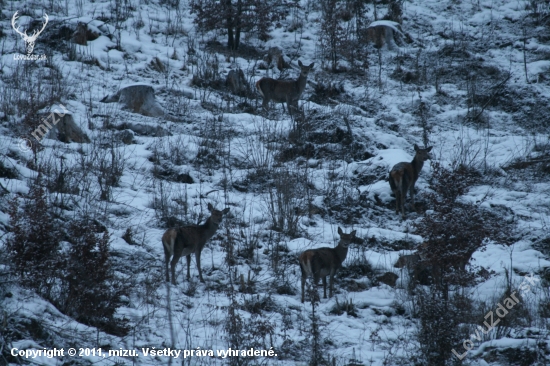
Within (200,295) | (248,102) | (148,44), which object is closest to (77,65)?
(148,44)

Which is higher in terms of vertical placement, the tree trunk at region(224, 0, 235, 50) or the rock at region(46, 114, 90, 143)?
the tree trunk at region(224, 0, 235, 50)

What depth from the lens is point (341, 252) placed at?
7.93 metres

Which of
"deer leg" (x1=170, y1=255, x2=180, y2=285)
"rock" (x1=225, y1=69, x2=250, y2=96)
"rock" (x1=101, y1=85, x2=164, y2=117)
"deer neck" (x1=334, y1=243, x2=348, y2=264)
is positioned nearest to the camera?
"deer leg" (x1=170, y1=255, x2=180, y2=285)

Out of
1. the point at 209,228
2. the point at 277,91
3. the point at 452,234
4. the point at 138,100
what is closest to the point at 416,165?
the point at 452,234

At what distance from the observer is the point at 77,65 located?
1360 cm

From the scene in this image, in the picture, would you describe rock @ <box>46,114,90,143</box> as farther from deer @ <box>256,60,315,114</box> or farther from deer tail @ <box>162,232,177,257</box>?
deer @ <box>256,60,315,114</box>

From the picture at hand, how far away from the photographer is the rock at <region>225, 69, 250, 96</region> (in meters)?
14.0

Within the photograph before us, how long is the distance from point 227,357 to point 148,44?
1189 cm

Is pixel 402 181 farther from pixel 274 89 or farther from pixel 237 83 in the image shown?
pixel 237 83

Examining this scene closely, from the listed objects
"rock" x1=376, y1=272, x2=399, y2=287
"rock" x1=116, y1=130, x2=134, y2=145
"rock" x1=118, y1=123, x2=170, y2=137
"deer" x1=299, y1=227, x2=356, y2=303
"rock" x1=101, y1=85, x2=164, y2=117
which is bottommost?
"rock" x1=376, y1=272, x2=399, y2=287

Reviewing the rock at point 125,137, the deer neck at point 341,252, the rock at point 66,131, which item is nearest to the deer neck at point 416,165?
the deer neck at point 341,252

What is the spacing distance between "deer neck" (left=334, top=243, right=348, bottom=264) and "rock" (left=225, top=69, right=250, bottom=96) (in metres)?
7.00

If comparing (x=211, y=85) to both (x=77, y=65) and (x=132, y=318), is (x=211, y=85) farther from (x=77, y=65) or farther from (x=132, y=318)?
(x=132, y=318)

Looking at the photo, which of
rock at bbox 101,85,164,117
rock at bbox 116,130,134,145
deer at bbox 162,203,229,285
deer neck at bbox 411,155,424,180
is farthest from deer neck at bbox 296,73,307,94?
deer at bbox 162,203,229,285
